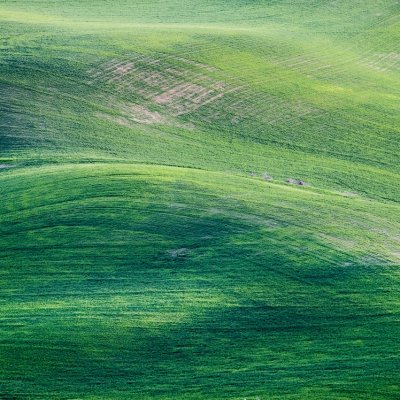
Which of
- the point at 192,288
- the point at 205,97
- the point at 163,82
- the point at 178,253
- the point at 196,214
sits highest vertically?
the point at 163,82

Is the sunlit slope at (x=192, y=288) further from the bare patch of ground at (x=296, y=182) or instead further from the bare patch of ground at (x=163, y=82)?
the bare patch of ground at (x=163, y=82)

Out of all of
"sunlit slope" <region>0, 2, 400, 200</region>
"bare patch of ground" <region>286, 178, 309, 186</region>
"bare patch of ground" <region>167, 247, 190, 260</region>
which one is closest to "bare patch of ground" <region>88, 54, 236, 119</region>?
"sunlit slope" <region>0, 2, 400, 200</region>

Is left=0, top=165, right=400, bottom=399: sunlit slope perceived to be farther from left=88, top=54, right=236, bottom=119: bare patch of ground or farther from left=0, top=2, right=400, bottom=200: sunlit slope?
left=88, top=54, right=236, bottom=119: bare patch of ground

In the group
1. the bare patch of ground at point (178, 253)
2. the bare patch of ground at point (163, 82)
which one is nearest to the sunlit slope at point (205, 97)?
the bare patch of ground at point (163, 82)

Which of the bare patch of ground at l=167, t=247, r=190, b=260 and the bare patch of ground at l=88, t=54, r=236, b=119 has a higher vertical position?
the bare patch of ground at l=88, t=54, r=236, b=119

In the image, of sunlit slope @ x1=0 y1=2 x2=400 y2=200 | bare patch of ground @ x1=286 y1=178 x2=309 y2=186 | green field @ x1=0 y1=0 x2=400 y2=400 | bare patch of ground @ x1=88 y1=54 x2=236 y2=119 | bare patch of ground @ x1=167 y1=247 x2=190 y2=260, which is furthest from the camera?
bare patch of ground @ x1=88 y1=54 x2=236 y2=119

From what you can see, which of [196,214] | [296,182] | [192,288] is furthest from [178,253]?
[296,182]

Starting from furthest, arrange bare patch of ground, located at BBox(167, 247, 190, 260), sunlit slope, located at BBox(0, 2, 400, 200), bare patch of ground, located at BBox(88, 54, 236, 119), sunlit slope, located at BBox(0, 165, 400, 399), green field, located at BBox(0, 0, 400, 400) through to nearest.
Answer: bare patch of ground, located at BBox(88, 54, 236, 119)
sunlit slope, located at BBox(0, 2, 400, 200)
bare patch of ground, located at BBox(167, 247, 190, 260)
green field, located at BBox(0, 0, 400, 400)
sunlit slope, located at BBox(0, 165, 400, 399)

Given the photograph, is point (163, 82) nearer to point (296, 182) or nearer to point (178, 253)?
point (296, 182)

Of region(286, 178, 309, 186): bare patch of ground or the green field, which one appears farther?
region(286, 178, 309, 186): bare patch of ground
